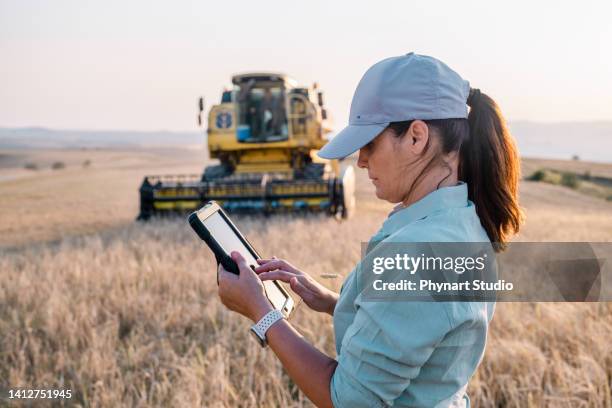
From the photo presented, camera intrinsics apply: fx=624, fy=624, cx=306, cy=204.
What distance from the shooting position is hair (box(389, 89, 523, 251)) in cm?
173

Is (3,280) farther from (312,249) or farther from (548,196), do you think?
(548,196)

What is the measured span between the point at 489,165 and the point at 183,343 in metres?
3.06

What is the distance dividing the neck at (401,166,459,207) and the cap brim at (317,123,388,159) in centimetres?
18

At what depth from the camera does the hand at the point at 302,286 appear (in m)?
2.09

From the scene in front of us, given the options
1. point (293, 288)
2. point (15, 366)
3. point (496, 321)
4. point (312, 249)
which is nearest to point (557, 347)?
point (496, 321)

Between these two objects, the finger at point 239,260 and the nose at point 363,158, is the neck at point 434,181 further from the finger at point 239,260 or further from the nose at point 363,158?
the finger at point 239,260

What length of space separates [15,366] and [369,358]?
329 centimetres

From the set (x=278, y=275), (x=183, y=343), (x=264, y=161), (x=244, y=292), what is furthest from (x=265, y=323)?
(x=264, y=161)

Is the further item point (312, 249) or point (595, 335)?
point (312, 249)

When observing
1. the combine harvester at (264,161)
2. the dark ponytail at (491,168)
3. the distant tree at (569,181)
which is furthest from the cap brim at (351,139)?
the distant tree at (569,181)

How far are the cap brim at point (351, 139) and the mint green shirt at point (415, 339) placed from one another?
0.68ft

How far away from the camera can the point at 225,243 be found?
210 cm

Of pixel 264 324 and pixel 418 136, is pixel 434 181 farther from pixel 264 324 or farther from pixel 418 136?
pixel 264 324

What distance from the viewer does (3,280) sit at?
5871 mm
